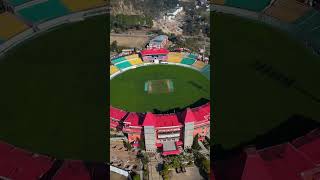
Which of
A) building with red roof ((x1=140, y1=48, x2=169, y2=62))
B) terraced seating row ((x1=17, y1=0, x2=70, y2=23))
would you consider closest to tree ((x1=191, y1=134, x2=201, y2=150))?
building with red roof ((x1=140, y1=48, x2=169, y2=62))

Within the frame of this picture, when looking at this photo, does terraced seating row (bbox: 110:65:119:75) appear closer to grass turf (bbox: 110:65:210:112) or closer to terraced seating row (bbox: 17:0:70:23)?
grass turf (bbox: 110:65:210:112)

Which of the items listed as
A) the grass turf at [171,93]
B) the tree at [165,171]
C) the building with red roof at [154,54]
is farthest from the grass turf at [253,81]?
the tree at [165,171]

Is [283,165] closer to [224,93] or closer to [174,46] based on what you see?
[174,46]

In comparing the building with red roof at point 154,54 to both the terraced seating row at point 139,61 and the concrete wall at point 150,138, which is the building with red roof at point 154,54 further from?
the concrete wall at point 150,138

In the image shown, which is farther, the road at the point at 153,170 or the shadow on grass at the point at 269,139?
the shadow on grass at the point at 269,139

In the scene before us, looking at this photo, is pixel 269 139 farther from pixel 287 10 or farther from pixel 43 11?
pixel 43 11

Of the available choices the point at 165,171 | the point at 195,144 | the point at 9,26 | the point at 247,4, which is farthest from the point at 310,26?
the point at 9,26
